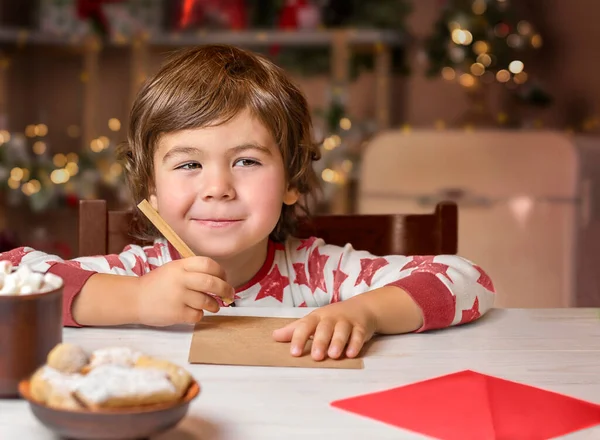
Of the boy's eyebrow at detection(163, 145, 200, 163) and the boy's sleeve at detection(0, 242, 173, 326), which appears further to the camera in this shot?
the boy's eyebrow at detection(163, 145, 200, 163)

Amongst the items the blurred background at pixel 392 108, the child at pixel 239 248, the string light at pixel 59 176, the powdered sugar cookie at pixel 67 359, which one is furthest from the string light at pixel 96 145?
the powdered sugar cookie at pixel 67 359

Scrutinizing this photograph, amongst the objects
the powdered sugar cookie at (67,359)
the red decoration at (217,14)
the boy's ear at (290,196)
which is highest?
the red decoration at (217,14)

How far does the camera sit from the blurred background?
280 centimetres

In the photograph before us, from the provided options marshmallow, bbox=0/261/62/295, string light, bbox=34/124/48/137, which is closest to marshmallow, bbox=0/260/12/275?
marshmallow, bbox=0/261/62/295

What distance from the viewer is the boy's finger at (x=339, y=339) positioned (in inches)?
33.1

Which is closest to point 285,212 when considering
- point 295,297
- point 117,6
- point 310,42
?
point 295,297

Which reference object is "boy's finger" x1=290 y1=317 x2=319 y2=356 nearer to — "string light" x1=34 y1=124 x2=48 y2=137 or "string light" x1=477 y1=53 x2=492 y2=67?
"string light" x1=477 y1=53 x2=492 y2=67

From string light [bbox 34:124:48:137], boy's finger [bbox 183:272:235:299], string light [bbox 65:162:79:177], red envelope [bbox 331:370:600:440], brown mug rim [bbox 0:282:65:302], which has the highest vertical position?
string light [bbox 34:124:48:137]

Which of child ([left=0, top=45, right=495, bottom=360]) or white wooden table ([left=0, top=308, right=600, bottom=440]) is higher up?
child ([left=0, top=45, right=495, bottom=360])

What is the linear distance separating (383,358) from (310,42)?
2.66m

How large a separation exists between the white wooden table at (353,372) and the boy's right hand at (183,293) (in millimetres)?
17

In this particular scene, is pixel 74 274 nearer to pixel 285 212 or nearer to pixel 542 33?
pixel 285 212

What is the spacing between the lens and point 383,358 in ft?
2.83

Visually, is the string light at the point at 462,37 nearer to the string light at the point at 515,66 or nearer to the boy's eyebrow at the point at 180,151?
the string light at the point at 515,66
